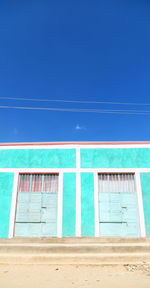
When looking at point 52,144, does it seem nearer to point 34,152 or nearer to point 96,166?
point 34,152

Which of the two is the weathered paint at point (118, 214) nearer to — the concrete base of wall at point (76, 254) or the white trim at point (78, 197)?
the white trim at point (78, 197)

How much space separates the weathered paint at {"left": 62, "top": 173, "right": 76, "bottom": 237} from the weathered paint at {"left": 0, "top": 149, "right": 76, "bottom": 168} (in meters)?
0.67

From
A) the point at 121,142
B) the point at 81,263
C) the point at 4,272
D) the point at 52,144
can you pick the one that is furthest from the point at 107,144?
the point at 4,272

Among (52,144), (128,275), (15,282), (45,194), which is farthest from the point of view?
(52,144)

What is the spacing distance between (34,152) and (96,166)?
10.3 feet

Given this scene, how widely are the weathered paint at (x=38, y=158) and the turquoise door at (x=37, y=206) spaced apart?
0.58 meters

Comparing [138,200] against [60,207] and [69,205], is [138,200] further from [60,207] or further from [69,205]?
[60,207]

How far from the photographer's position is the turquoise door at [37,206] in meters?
8.66

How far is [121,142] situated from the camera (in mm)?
9594

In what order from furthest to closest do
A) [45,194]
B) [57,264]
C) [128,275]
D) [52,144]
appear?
[52,144]
[45,194]
[57,264]
[128,275]

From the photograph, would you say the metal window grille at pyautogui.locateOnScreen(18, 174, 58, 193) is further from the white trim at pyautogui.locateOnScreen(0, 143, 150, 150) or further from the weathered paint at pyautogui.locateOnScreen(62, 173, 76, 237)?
the white trim at pyautogui.locateOnScreen(0, 143, 150, 150)

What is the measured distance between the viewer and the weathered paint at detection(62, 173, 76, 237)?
8.40m

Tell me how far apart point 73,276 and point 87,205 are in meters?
4.29

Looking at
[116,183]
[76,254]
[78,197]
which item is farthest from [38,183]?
[76,254]
